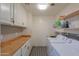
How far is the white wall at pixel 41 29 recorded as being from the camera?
1778mm

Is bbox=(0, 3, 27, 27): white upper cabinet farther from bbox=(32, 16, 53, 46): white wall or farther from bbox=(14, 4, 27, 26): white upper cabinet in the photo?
bbox=(32, 16, 53, 46): white wall

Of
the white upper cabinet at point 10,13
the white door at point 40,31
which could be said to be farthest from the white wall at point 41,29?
the white upper cabinet at point 10,13

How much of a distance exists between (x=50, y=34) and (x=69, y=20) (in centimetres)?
54

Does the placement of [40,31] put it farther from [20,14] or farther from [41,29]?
[20,14]

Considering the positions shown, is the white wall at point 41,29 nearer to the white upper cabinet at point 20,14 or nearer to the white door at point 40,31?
the white door at point 40,31

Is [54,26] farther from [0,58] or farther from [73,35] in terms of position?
[0,58]

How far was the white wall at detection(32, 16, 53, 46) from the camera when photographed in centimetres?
178

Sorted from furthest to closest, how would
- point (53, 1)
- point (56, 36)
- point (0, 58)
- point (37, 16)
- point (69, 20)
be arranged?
point (69, 20)
point (56, 36)
point (37, 16)
point (53, 1)
point (0, 58)

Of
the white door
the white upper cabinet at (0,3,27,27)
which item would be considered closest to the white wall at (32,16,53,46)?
the white door

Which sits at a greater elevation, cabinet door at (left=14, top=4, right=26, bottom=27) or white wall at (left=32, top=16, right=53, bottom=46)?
cabinet door at (left=14, top=4, right=26, bottom=27)

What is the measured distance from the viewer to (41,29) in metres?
1.81

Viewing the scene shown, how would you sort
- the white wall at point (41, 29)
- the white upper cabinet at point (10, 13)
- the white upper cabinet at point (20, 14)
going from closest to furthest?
the white upper cabinet at point (10, 13) → the white wall at point (41, 29) → the white upper cabinet at point (20, 14)

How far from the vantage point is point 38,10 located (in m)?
1.78

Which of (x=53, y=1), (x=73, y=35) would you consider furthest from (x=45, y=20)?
(x=73, y=35)
